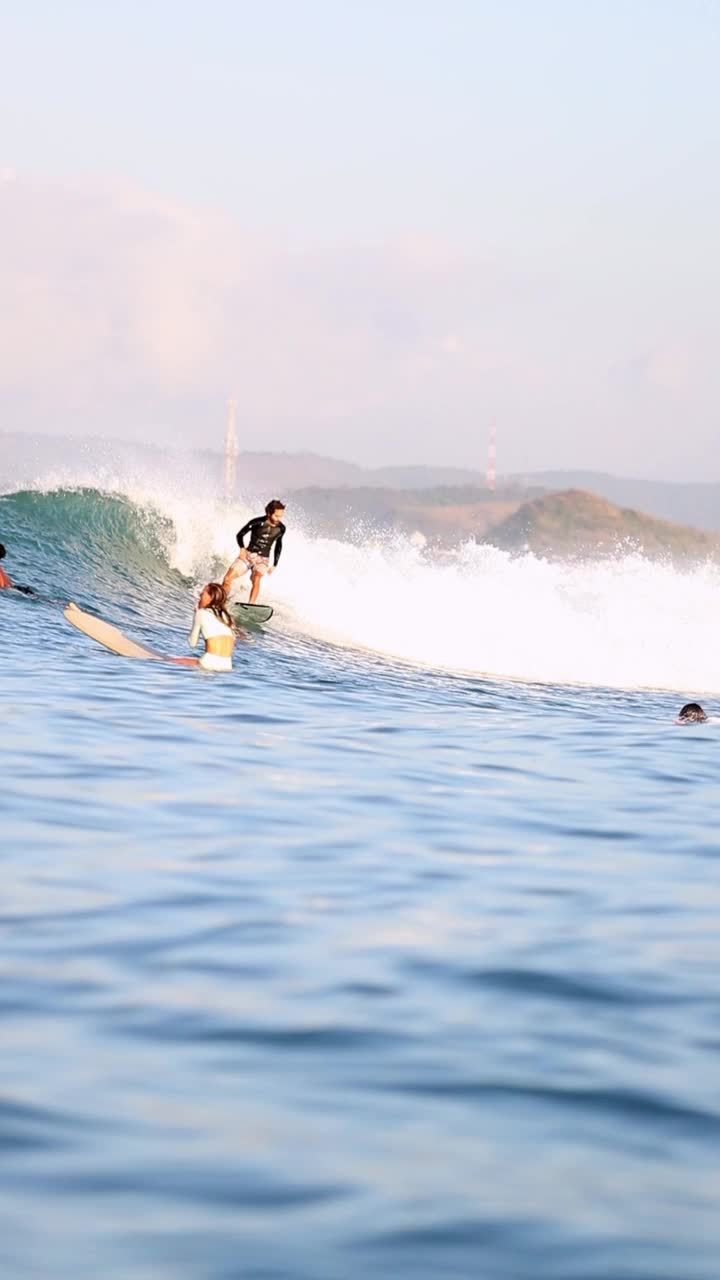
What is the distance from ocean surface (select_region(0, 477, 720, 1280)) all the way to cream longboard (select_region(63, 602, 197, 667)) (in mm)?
3383

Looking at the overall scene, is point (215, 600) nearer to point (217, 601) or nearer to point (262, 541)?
point (217, 601)

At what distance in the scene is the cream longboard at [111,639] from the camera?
55.2 ft

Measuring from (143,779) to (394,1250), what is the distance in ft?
19.9

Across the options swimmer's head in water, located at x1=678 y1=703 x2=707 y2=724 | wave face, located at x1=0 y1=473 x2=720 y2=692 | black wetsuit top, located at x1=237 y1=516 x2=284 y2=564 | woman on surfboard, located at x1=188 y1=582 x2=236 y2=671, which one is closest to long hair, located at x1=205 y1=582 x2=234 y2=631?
woman on surfboard, located at x1=188 y1=582 x2=236 y2=671

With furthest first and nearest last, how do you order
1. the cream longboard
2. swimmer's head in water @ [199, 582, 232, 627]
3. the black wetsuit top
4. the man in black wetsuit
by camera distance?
1. the black wetsuit top
2. the man in black wetsuit
3. the cream longboard
4. swimmer's head in water @ [199, 582, 232, 627]

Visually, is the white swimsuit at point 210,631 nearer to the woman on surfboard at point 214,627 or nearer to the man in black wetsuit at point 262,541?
the woman on surfboard at point 214,627

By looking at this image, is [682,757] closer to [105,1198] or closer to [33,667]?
[33,667]

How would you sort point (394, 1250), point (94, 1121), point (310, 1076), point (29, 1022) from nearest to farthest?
1. point (394, 1250)
2. point (94, 1121)
3. point (310, 1076)
4. point (29, 1022)

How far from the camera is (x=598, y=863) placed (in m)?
7.40

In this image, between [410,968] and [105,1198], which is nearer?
[105,1198]

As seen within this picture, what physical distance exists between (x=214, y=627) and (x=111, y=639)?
191 centimetres

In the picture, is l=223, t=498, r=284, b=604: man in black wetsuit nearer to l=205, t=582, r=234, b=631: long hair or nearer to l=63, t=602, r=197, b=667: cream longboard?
l=63, t=602, r=197, b=667: cream longboard

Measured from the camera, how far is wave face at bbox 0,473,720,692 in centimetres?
2455

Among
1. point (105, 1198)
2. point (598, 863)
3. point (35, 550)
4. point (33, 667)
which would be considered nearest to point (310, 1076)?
point (105, 1198)
